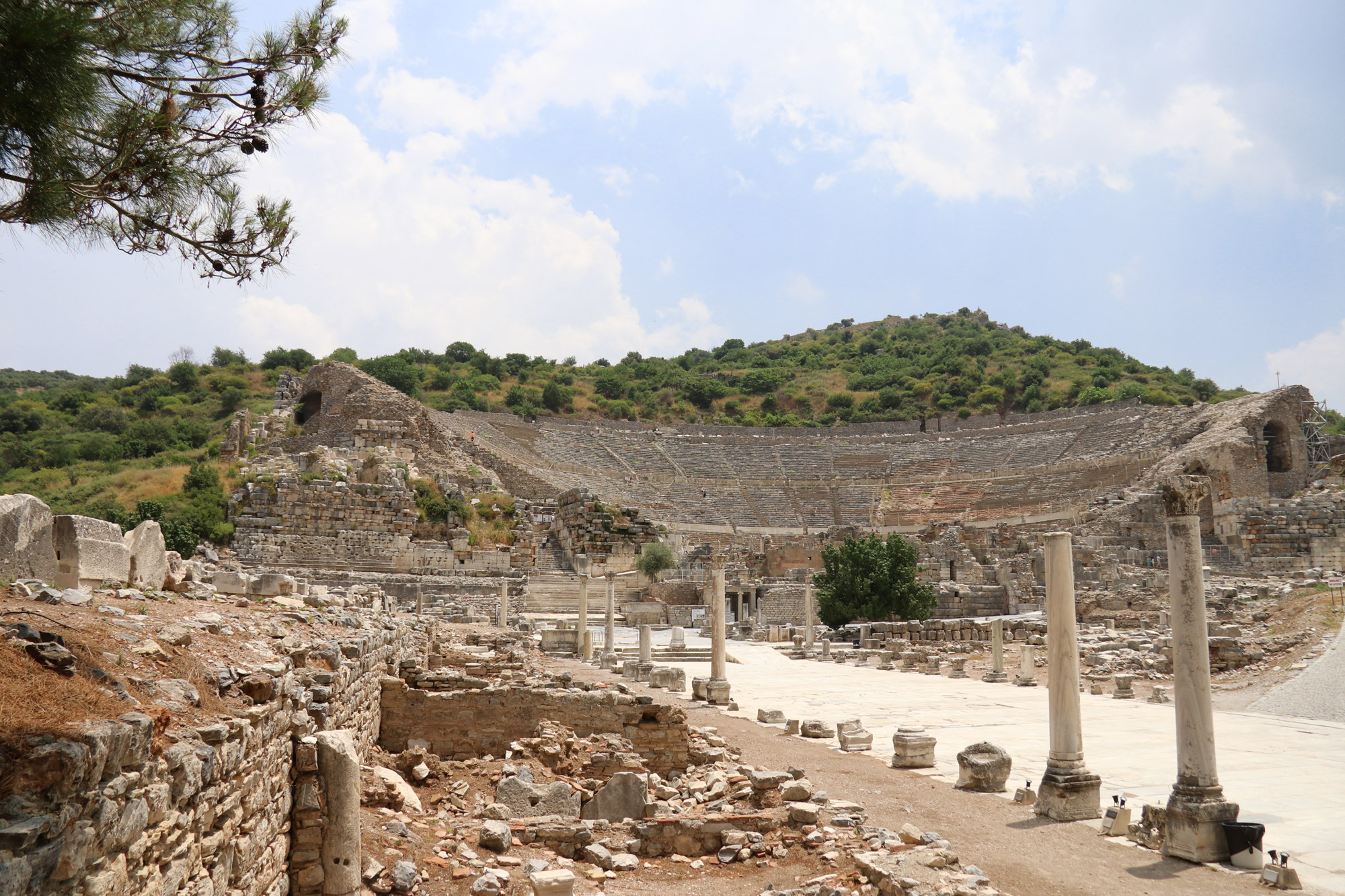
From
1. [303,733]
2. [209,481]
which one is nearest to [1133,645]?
[303,733]

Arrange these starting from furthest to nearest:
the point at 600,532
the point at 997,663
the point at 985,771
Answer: the point at 600,532 → the point at 997,663 → the point at 985,771

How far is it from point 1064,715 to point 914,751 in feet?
6.88

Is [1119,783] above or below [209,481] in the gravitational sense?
below

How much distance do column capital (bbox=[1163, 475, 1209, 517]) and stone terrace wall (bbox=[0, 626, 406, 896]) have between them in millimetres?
6639

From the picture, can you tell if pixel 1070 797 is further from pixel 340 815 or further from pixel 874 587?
pixel 874 587

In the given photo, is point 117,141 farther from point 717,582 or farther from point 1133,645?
point 1133,645

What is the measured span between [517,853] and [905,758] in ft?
15.0

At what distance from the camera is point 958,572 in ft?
117

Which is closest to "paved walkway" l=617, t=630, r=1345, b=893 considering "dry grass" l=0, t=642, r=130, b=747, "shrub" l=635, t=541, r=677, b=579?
"dry grass" l=0, t=642, r=130, b=747

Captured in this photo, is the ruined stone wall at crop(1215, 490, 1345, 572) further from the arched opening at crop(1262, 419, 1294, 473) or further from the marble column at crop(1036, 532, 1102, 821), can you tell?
the marble column at crop(1036, 532, 1102, 821)

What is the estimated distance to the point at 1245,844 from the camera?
582 cm

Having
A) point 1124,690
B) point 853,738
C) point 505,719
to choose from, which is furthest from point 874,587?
point 505,719

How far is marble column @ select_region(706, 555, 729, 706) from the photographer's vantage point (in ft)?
47.5

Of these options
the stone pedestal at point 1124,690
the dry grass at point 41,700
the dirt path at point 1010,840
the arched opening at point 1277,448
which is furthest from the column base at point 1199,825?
the arched opening at point 1277,448
